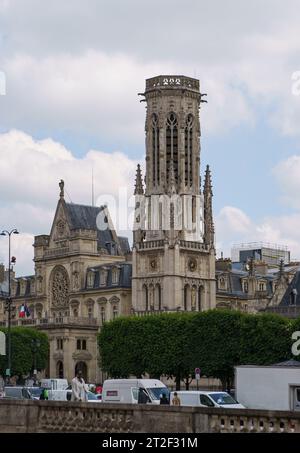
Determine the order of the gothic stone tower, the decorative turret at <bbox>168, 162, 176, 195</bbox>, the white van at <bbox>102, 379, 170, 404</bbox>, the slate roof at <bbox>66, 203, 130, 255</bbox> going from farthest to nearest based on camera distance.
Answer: the slate roof at <bbox>66, 203, 130, 255</bbox> → the decorative turret at <bbox>168, 162, 176, 195</bbox> → the gothic stone tower → the white van at <bbox>102, 379, 170, 404</bbox>

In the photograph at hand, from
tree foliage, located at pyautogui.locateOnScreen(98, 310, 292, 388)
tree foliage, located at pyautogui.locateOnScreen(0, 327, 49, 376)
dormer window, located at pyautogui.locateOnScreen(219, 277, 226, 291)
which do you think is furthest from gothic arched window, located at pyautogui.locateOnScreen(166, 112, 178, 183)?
tree foliage, located at pyautogui.locateOnScreen(98, 310, 292, 388)

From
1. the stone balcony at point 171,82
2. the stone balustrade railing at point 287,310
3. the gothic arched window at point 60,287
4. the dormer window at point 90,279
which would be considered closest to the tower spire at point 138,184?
the stone balcony at point 171,82

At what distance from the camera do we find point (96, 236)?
139 m

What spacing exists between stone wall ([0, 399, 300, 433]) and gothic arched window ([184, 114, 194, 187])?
93.7m

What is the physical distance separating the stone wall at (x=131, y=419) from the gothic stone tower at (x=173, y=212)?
276 ft

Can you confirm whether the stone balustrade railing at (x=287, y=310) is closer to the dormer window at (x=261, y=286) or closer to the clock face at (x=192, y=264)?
the clock face at (x=192, y=264)

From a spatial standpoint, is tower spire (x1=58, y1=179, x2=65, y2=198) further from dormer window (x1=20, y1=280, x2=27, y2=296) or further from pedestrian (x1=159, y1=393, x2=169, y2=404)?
pedestrian (x1=159, y1=393, x2=169, y2=404)

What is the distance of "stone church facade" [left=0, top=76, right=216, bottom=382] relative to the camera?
127688 mm

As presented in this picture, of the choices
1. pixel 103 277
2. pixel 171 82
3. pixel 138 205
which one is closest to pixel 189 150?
pixel 171 82

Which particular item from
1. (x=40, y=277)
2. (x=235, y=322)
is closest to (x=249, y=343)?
(x=235, y=322)

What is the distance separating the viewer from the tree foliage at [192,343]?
93.8 metres

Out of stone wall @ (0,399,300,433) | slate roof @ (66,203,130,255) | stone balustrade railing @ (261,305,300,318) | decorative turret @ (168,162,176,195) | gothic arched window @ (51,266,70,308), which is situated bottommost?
stone wall @ (0,399,300,433)

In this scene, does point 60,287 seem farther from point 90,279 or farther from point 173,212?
point 173,212

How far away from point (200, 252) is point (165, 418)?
9396cm
